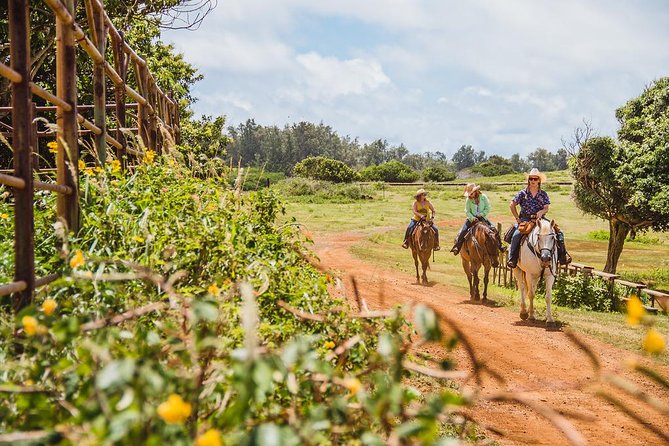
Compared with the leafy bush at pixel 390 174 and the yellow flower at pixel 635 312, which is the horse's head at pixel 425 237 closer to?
the yellow flower at pixel 635 312

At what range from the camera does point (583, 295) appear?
1650cm

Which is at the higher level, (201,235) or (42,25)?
(42,25)

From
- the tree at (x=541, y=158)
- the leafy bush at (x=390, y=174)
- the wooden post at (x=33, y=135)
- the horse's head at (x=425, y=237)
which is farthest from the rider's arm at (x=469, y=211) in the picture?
the tree at (x=541, y=158)

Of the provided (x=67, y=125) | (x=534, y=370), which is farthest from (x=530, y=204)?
(x=67, y=125)

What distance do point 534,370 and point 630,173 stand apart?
50.0 ft

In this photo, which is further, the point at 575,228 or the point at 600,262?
the point at 575,228

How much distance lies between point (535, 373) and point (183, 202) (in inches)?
222

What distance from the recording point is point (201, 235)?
13.8ft

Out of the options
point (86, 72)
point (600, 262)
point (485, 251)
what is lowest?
point (600, 262)

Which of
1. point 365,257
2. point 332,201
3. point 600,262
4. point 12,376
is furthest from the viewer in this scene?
point 332,201

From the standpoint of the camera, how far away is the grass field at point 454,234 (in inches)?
549

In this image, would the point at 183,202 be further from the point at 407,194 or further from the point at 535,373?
the point at 407,194

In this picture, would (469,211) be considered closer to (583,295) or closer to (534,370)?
(583,295)

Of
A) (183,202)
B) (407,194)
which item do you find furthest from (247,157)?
(183,202)
